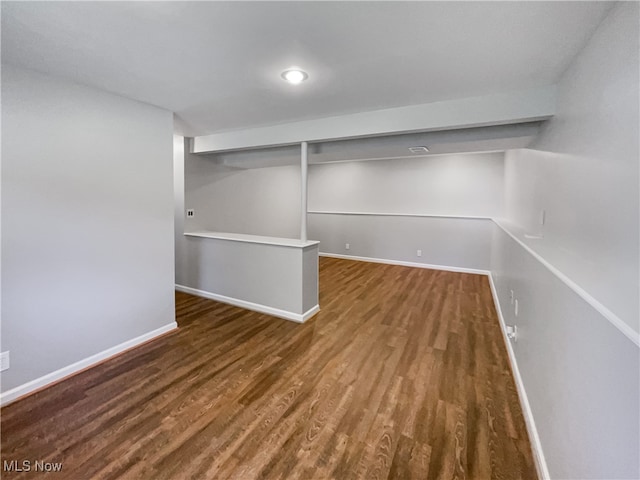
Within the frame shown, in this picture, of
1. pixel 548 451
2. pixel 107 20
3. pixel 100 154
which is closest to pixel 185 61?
pixel 107 20

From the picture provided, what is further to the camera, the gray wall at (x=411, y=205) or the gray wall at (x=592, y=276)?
the gray wall at (x=411, y=205)

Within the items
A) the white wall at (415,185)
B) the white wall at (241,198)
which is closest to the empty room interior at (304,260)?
the white wall at (241,198)

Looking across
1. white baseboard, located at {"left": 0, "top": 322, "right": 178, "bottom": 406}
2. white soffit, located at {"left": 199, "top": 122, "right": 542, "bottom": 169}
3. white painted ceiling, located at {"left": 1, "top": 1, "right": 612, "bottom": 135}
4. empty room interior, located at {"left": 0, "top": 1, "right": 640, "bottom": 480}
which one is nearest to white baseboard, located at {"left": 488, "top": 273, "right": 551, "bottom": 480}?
empty room interior, located at {"left": 0, "top": 1, "right": 640, "bottom": 480}

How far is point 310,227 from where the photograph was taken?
740cm

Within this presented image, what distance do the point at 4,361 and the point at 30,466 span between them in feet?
2.90

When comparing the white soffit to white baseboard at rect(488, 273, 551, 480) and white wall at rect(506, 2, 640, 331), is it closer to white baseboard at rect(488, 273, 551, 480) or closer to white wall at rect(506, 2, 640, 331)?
white wall at rect(506, 2, 640, 331)

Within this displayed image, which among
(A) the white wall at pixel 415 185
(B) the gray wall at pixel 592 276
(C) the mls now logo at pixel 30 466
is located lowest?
(C) the mls now logo at pixel 30 466

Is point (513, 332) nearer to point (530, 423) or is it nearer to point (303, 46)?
point (530, 423)

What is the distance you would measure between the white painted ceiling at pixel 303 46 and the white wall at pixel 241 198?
1.87 meters

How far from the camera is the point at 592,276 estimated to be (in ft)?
4.29

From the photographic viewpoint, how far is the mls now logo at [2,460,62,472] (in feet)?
4.79

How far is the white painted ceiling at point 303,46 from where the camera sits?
4.43ft

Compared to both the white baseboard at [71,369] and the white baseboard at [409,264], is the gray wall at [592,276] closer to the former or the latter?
the white baseboard at [71,369]

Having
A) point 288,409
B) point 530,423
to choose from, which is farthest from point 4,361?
point 530,423
